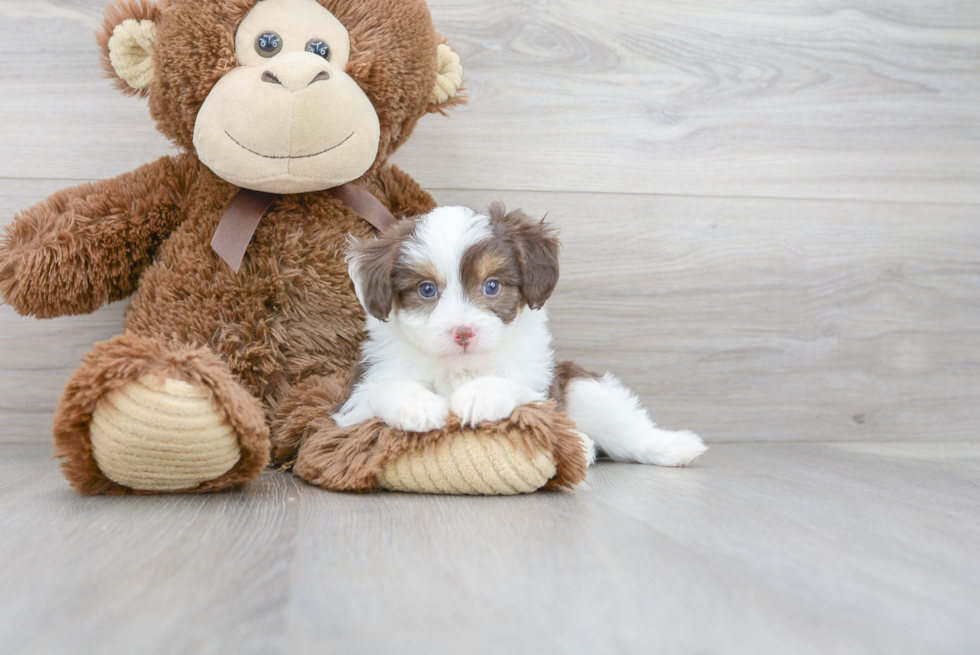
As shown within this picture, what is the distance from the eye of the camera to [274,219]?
1.60 m

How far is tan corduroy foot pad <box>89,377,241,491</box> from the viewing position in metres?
1.10

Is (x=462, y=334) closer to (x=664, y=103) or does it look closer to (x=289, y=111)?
(x=289, y=111)

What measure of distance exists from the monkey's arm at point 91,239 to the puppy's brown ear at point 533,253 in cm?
70

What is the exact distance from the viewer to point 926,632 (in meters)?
0.74

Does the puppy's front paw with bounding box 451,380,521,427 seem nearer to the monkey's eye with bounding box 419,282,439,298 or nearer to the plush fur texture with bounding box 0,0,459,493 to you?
the monkey's eye with bounding box 419,282,439,298

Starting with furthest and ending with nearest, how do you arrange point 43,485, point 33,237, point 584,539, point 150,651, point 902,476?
point 902,476
point 33,237
point 43,485
point 584,539
point 150,651

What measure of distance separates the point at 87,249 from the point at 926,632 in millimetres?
1486

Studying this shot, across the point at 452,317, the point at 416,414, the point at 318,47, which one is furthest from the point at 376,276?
the point at 318,47

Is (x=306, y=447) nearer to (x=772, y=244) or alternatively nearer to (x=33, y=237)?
(x=33, y=237)

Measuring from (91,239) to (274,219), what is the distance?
346 mm

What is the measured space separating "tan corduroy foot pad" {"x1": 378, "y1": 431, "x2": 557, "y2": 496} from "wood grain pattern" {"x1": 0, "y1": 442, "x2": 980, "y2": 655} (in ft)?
0.10

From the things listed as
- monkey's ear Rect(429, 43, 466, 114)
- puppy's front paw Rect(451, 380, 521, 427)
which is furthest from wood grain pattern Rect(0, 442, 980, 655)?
monkey's ear Rect(429, 43, 466, 114)

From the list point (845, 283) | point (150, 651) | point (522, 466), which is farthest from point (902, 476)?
point (150, 651)

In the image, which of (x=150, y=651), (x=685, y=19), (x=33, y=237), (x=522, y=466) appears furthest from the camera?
(x=685, y=19)
